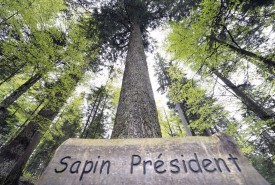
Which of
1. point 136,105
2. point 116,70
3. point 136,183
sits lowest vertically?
point 136,183

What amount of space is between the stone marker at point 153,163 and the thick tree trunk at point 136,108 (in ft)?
1.92

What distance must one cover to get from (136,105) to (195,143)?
128 centimetres

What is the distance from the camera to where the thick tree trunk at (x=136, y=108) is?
2.08 m

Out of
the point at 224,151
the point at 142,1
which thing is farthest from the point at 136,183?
the point at 142,1

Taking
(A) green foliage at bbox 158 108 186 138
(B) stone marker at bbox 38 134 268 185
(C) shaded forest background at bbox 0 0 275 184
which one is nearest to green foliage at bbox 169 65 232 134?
(C) shaded forest background at bbox 0 0 275 184

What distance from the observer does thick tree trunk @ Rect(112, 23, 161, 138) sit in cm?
208

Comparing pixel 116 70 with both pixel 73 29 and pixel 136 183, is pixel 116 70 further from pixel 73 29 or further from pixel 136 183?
pixel 136 183

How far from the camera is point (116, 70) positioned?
8.95 meters

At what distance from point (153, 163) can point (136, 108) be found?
1242 mm

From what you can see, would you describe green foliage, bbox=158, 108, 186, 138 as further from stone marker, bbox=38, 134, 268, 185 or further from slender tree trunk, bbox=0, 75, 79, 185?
stone marker, bbox=38, 134, 268, 185

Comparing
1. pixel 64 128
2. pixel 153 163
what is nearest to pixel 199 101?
pixel 153 163

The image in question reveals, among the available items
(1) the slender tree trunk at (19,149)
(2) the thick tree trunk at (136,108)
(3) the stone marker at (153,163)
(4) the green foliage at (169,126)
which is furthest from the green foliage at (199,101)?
(4) the green foliage at (169,126)

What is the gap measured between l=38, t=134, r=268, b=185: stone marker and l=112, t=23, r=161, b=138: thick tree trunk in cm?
59

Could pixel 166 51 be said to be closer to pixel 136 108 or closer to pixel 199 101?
pixel 199 101
